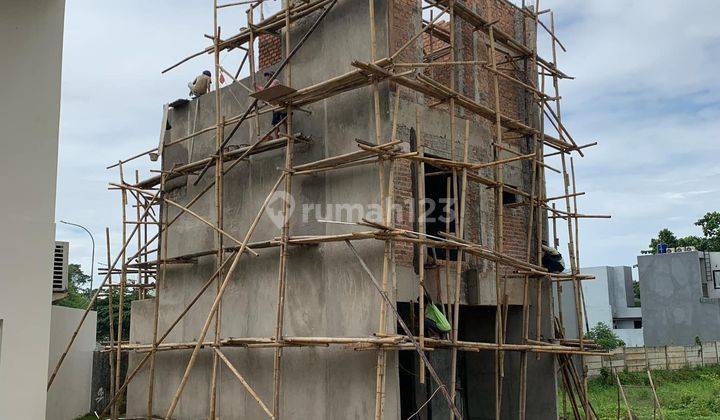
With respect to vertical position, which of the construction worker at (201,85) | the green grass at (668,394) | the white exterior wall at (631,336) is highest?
the construction worker at (201,85)

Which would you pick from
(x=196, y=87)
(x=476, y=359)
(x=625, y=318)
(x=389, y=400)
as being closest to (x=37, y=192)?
(x=389, y=400)

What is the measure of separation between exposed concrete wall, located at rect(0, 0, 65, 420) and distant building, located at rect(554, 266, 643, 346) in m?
38.7

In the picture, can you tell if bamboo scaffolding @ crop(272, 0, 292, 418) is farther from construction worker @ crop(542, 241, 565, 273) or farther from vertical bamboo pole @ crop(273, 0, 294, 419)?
construction worker @ crop(542, 241, 565, 273)

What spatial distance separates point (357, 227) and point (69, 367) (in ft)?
30.5


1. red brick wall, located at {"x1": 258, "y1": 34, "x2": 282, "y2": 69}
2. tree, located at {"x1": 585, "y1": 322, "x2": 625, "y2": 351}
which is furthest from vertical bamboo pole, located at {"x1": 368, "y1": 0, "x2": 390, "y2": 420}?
tree, located at {"x1": 585, "y1": 322, "x2": 625, "y2": 351}

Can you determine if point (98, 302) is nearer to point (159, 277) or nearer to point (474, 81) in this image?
point (159, 277)

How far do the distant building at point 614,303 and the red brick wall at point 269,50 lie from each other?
3406 centimetres

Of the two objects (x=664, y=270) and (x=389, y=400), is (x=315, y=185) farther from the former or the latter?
(x=664, y=270)

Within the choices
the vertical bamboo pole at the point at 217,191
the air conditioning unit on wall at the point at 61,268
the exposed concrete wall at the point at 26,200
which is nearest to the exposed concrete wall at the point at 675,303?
the vertical bamboo pole at the point at 217,191

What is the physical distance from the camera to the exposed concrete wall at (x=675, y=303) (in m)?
32.3

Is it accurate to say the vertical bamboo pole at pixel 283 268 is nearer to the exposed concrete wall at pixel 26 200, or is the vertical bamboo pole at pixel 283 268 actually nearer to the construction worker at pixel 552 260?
the exposed concrete wall at pixel 26 200

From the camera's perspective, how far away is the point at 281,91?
9.34m

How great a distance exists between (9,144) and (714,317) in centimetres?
3300

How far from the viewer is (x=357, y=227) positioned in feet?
29.2
